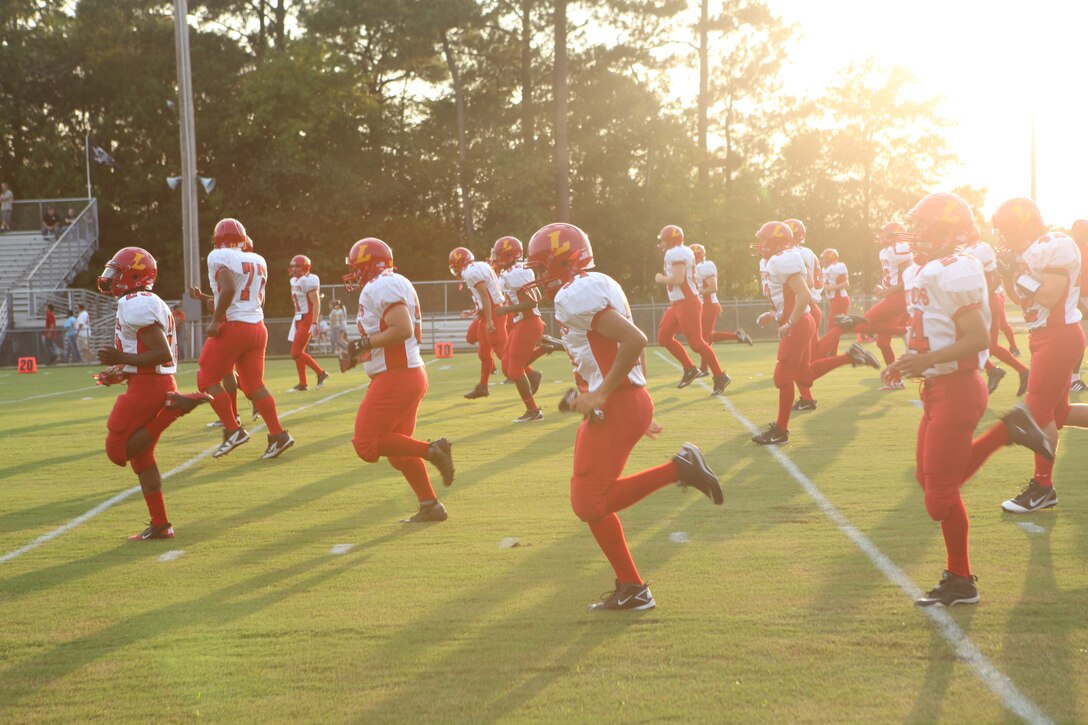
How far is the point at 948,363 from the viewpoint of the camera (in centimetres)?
545

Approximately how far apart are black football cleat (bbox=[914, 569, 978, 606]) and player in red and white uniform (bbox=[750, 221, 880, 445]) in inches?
207

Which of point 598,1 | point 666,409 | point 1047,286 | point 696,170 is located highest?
point 598,1

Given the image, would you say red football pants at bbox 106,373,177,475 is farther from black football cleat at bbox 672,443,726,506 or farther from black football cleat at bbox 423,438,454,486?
black football cleat at bbox 672,443,726,506

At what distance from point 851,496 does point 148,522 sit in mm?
4916

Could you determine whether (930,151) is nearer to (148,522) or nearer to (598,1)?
(598,1)

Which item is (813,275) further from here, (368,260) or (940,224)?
(940,224)

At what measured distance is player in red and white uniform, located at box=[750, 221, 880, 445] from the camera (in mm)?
10773

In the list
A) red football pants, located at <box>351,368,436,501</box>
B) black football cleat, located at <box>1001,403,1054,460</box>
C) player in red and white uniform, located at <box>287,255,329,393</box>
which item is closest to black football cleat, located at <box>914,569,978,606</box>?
black football cleat, located at <box>1001,403,1054,460</box>

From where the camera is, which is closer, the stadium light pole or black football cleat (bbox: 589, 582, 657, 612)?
black football cleat (bbox: 589, 582, 657, 612)

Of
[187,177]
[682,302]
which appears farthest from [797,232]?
[187,177]

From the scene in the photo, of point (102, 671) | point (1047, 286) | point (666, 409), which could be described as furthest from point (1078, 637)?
point (666, 409)

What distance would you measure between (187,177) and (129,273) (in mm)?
25198

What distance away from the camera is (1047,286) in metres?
7.36

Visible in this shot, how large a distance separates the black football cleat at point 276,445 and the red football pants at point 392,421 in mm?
3423
